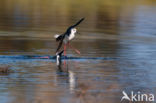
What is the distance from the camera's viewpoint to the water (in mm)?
9945

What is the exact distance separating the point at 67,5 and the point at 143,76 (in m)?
25.9

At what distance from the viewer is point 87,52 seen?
15.6 m

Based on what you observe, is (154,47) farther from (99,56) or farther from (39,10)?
(39,10)

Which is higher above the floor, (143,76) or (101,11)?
(101,11)

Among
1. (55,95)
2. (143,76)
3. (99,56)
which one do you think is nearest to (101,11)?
(99,56)

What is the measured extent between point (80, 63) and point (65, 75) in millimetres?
1770

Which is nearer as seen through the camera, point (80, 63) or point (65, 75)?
point (65, 75)

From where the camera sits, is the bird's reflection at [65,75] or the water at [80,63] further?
the bird's reflection at [65,75]

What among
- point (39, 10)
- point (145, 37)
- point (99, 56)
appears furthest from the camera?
point (39, 10)

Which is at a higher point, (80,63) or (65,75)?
(80,63)

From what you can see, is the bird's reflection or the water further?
the bird's reflection

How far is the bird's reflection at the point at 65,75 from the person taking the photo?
35.5ft

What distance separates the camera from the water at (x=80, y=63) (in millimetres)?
9945

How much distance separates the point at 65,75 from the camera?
1183 cm
